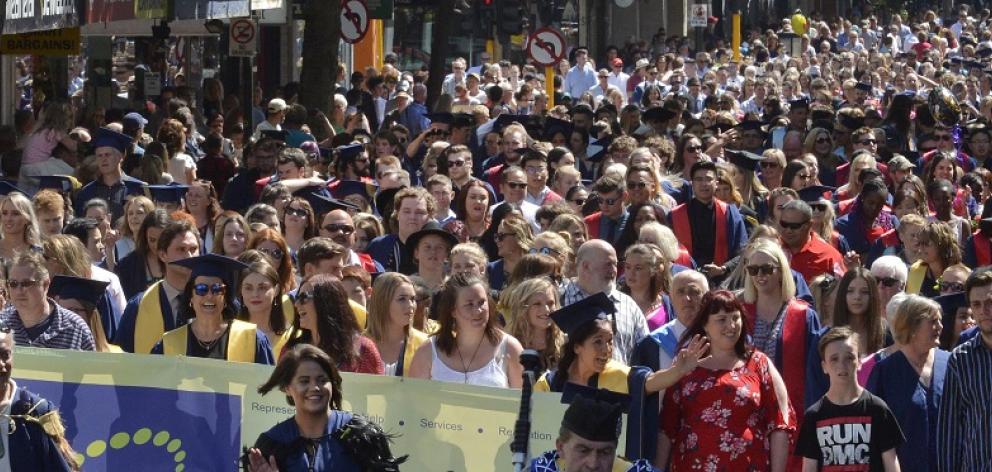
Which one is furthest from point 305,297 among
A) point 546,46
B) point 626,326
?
point 546,46

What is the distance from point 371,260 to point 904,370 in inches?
162

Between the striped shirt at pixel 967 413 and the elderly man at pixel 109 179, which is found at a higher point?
the elderly man at pixel 109 179

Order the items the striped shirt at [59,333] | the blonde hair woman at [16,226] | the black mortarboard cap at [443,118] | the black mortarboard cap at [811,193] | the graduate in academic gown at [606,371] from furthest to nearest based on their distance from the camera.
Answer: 1. the black mortarboard cap at [443,118]
2. the black mortarboard cap at [811,193]
3. the blonde hair woman at [16,226]
4. the striped shirt at [59,333]
5. the graduate in academic gown at [606,371]

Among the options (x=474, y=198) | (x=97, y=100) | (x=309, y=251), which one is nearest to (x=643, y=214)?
(x=474, y=198)

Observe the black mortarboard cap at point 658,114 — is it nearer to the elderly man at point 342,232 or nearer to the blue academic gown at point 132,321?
the elderly man at point 342,232

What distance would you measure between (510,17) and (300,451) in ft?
67.9

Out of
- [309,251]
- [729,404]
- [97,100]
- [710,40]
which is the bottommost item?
[729,404]

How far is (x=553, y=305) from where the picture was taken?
9.30 metres

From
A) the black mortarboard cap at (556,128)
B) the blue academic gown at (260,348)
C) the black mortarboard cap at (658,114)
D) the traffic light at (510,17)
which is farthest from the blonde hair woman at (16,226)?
the traffic light at (510,17)

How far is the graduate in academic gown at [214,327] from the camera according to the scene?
8945mm

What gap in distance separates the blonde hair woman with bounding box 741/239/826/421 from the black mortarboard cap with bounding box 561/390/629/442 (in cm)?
283

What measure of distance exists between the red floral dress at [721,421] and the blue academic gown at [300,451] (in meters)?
1.53

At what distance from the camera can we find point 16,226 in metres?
11.5

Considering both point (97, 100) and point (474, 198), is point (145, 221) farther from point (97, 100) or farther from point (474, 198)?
point (97, 100)
